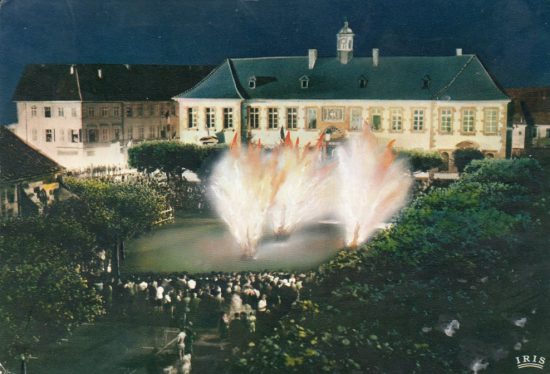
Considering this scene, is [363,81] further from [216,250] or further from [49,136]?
[49,136]

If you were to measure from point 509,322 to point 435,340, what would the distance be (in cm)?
89

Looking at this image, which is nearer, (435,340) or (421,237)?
(435,340)

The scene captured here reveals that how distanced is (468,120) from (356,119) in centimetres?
142

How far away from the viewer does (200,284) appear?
8414 mm

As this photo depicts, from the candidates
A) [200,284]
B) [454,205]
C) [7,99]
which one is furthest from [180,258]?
[454,205]

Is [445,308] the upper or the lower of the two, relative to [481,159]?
lower

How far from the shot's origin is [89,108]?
337 inches

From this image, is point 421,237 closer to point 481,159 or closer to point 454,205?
point 454,205

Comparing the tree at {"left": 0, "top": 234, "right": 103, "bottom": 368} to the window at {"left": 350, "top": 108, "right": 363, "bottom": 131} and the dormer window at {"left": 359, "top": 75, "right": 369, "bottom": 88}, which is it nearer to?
the window at {"left": 350, "top": 108, "right": 363, "bottom": 131}

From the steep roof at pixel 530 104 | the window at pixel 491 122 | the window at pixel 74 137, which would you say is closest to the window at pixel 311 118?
the window at pixel 491 122

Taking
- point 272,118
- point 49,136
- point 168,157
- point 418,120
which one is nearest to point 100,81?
point 49,136

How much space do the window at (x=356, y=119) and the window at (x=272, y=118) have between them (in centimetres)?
101

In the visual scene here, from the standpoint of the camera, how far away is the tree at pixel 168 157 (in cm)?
884

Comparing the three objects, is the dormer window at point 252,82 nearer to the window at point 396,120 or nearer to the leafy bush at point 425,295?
the window at point 396,120
